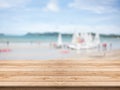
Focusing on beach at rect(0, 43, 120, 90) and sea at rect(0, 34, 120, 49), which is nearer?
beach at rect(0, 43, 120, 90)

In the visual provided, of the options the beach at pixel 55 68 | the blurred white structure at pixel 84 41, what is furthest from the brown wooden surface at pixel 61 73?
the blurred white structure at pixel 84 41

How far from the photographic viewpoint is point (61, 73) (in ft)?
4.99

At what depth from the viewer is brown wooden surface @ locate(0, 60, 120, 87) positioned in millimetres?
1377

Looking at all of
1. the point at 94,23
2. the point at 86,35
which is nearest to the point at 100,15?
the point at 94,23

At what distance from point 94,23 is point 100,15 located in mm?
85

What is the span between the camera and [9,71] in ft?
5.06

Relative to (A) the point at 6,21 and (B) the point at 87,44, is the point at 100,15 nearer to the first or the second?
(B) the point at 87,44

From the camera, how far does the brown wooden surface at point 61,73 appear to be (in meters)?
1.38

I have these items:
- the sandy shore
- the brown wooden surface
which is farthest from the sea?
the brown wooden surface

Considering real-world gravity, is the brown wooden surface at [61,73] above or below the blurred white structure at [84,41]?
below

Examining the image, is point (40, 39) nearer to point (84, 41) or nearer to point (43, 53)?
point (43, 53)

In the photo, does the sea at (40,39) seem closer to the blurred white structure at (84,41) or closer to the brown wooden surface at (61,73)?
the blurred white structure at (84,41)

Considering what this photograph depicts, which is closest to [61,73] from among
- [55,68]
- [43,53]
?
[55,68]

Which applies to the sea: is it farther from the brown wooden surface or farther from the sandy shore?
the brown wooden surface
